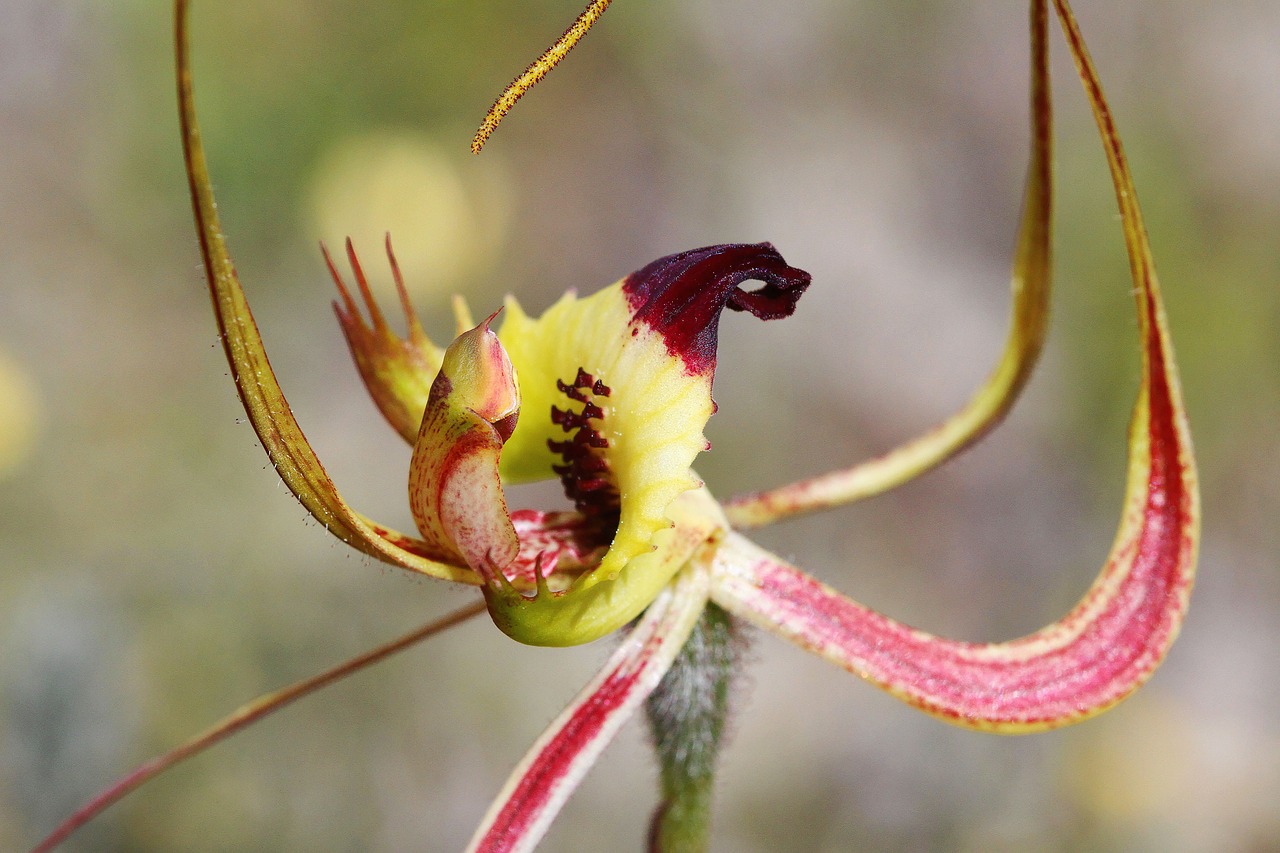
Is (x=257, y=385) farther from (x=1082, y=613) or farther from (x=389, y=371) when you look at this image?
(x=1082, y=613)

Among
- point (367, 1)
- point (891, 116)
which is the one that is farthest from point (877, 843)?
point (367, 1)

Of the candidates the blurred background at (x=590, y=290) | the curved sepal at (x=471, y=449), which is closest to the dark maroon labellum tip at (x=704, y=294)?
the curved sepal at (x=471, y=449)

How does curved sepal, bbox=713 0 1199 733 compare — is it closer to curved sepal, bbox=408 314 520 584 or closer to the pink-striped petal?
the pink-striped petal

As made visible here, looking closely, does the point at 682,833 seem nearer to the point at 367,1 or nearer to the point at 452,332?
the point at 452,332

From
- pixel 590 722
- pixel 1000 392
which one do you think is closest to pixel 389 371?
pixel 590 722

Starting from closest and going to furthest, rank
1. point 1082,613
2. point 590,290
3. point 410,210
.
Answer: point 1082,613 < point 410,210 < point 590,290

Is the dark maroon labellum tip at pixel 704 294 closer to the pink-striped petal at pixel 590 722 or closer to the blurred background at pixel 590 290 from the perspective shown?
the pink-striped petal at pixel 590 722
